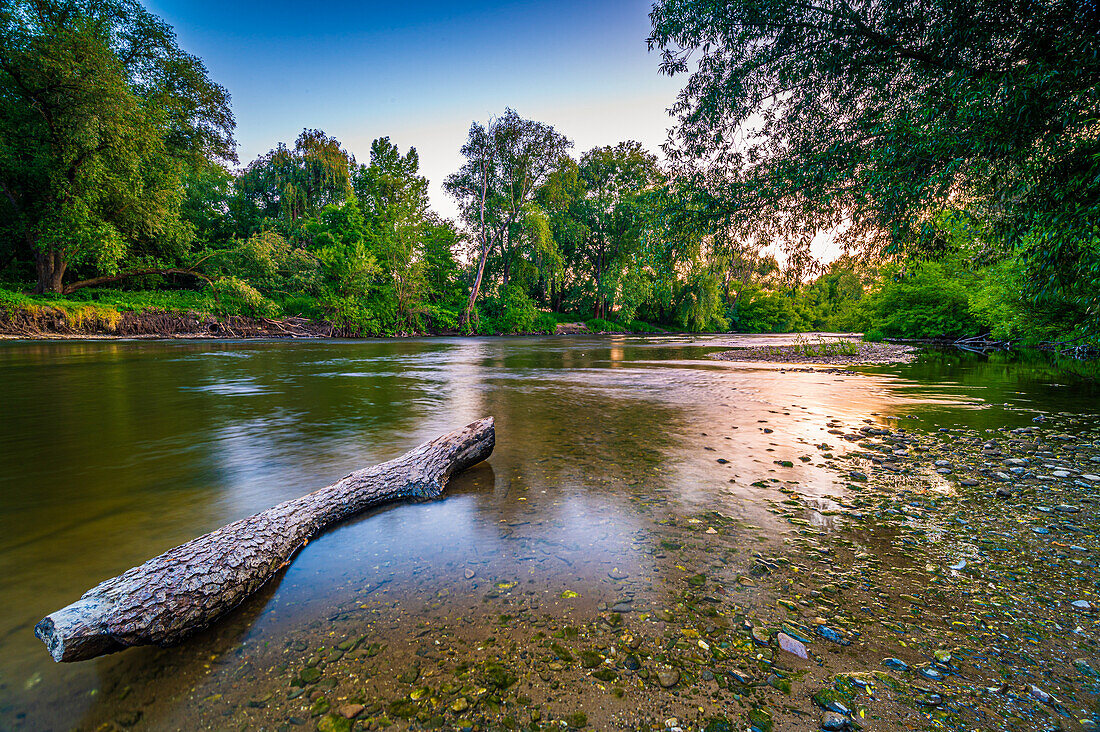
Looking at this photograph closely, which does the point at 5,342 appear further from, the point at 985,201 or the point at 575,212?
the point at 575,212

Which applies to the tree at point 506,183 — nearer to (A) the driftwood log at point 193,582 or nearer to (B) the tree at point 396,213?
(B) the tree at point 396,213

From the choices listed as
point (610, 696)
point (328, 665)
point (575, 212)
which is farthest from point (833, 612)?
point (575, 212)

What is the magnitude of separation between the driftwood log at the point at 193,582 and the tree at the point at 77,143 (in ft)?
99.6

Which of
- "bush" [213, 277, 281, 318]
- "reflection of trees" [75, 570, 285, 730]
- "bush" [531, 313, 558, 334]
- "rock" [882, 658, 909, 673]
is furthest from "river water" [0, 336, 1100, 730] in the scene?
"bush" [531, 313, 558, 334]

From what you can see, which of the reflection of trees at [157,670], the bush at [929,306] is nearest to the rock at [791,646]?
the reflection of trees at [157,670]

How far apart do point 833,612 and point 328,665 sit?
2.52 metres

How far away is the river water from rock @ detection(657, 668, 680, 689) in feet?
1.69

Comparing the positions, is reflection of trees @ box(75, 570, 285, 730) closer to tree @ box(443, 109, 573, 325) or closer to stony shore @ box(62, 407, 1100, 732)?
stony shore @ box(62, 407, 1100, 732)

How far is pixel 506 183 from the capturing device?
45.2 metres

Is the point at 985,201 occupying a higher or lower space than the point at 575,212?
lower

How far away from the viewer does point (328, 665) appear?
192 centimetres

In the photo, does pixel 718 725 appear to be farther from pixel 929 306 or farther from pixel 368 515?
pixel 929 306

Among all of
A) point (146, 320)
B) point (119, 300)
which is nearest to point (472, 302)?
point (146, 320)

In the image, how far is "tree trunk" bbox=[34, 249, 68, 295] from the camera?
2425cm
